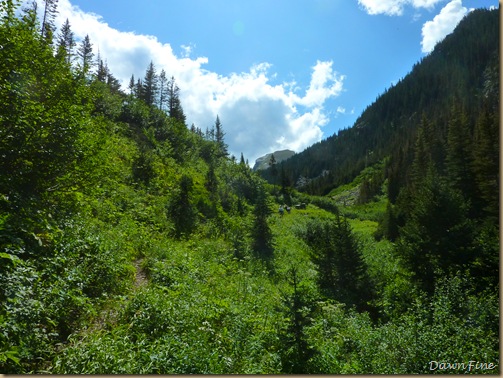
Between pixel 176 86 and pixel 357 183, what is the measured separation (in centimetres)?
8243

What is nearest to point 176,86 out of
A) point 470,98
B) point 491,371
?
point 491,371

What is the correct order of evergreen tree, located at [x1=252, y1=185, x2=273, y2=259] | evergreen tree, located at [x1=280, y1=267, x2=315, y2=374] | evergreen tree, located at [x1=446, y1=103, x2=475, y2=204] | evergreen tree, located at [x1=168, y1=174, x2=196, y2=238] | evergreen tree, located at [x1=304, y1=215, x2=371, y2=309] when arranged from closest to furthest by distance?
evergreen tree, located at [x1=280, y1=267, x2=315, y2=374] → evergreen tree, located at [x1=304, y1=215, x2=371, y2=309] → evergreen tree, located at [x1=168, y1=174, x2=196, y2=238] → evergreen tree, located at [x1=252, y1=185, x2=273, y2=259] → evergreen tree, located at [x1=446, y1=103, x2=475, y2=204]

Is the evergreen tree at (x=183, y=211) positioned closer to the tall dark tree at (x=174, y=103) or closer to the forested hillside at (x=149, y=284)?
the forested hillside at (x=149, y=284)

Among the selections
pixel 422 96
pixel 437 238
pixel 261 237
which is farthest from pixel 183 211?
pixel 422 96

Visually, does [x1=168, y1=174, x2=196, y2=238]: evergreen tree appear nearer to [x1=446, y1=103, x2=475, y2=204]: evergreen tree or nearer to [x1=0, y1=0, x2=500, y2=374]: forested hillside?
[x1=0, y1=0, x2=500, y2=374]: forested hillside

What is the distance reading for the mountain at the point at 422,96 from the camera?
146625 millimetres

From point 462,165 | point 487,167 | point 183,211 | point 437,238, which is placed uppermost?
point 462,165

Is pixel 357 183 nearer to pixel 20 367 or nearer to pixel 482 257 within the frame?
pixel 482 257

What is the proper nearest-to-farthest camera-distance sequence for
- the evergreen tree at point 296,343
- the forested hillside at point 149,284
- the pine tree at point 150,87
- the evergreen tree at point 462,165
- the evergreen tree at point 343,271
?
the forested hillside at point 149,284 < the evergreen tree at point 296,343 < the evergreen tree at point 343,271 < the evergreen tree at point 462,165 < the pine tree at point 150,87

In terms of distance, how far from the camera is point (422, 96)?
176m

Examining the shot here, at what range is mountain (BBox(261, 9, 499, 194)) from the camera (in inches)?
5773

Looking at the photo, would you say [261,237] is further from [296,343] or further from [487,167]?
[487,167]

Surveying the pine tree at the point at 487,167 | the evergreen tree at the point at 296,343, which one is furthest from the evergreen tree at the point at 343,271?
the pine tree at the point at 487,167

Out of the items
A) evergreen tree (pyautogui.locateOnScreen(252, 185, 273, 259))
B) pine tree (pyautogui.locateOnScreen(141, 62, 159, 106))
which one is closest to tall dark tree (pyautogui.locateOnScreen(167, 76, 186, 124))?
pine tree (pyautogui.locateOnScreen(141, 62, 159, 106))
